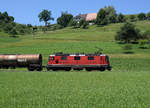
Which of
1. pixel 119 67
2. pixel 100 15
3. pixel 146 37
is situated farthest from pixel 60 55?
pixel 100 15

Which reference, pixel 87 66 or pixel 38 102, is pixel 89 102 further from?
pixel 87 66

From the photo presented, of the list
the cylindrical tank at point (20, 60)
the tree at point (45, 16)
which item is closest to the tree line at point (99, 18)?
the tree at point (45, 16)

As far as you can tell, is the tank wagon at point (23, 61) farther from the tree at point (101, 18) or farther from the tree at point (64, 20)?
the tree at point (64, 20)

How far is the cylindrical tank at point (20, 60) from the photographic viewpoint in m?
38.9

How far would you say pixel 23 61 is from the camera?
39094 millimetres

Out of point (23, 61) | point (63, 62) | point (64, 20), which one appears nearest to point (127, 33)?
point (63, 62)

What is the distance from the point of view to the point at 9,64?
40.0 m

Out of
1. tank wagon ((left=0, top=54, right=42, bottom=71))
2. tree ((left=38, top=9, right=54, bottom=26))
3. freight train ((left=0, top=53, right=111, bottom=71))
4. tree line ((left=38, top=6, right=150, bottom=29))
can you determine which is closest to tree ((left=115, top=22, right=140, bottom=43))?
freight train ((left=0, top=53, right=111, bottom=71))

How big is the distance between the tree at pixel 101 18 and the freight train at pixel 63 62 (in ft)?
409

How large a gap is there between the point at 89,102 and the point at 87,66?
26.6 metres

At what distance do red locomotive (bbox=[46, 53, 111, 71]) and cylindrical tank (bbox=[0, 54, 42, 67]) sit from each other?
2669 mm

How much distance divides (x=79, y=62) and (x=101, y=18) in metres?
133

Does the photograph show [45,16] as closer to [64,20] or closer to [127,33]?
[64,20]

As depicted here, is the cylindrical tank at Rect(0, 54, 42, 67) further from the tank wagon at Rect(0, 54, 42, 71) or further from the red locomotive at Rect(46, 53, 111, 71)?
the red locomotive at Rect(46, 53, 111, 71)
